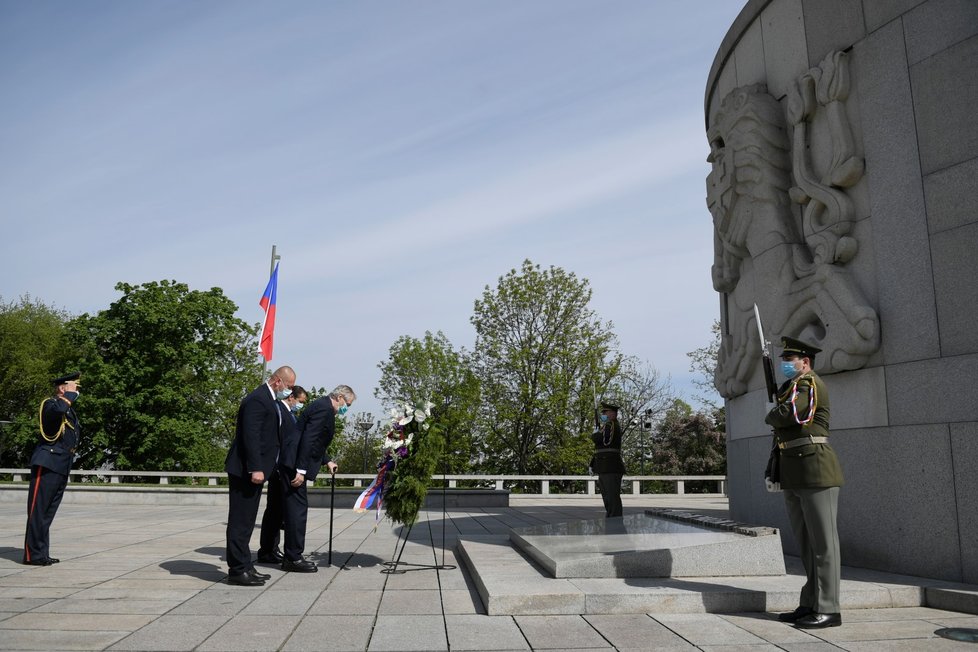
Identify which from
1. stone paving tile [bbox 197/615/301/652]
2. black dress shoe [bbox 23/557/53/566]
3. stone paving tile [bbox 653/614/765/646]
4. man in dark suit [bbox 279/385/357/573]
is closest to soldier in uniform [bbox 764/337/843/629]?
stone paving tile [bbox 653/614/765/646]

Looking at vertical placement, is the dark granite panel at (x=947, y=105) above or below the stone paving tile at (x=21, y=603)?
above

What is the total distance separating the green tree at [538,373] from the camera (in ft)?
105

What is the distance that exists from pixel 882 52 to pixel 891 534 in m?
4.88

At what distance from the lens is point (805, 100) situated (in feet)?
26.9

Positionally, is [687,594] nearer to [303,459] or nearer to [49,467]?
[303,459]

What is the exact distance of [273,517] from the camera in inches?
322

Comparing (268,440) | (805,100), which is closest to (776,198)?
(805,100)

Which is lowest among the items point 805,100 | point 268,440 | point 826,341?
point 268,440

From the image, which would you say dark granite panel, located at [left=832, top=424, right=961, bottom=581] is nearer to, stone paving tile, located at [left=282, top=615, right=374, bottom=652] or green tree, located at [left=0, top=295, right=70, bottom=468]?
stone paving tile, located at [left=282, top=615, right=374, bottom=652]

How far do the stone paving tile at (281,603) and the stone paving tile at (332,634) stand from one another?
32 cm

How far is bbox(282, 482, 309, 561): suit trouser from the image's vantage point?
294 inches

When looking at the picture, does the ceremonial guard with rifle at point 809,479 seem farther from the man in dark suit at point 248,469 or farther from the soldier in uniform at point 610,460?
the soldier in uniform at point 610,460

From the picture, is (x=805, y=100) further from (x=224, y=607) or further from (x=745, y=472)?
(x=224, y=607)

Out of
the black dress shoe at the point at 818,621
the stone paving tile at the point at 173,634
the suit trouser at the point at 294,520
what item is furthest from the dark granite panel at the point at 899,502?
the stone paving tile at the point at 173,634
